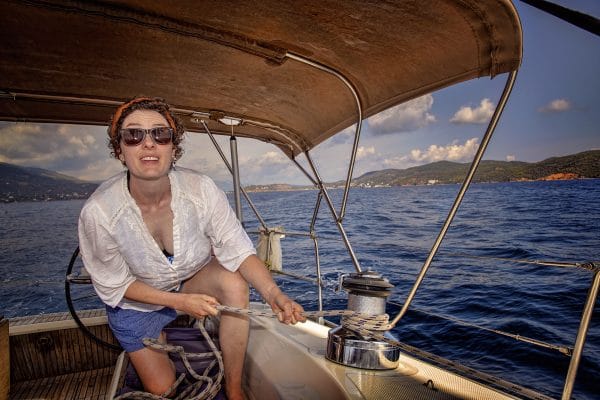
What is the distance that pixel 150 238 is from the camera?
5.47 ft

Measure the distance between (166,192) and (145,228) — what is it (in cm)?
20

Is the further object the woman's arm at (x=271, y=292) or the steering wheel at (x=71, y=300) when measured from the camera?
the steering wheel at (x=71, y=300)

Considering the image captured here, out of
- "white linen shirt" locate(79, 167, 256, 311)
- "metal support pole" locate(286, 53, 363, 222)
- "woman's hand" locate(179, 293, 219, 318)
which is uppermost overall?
"metal support pole" locate(286, 53, 363, 222)

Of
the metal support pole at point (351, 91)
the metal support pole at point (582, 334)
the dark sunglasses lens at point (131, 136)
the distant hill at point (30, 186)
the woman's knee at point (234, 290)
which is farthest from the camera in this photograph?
the distant hill at point (30, 186)

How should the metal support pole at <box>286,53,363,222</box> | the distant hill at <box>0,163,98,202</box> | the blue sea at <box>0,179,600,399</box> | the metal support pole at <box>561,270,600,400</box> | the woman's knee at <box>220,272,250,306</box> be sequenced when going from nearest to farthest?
the metal support pole at <box>561,270,600,400</box>
the woman's knee at <box>220,272,250,306</box>
the metal support pole at <box>286,53,363,222</box>
the blue sea at <box>0,179,600,399</box>
the distant hill at <box>0,163,98,202</box>

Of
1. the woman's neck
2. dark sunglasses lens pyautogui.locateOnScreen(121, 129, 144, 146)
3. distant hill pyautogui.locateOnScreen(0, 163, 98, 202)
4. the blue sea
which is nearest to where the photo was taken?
dark sunglasses lens pyautogui.locateOnScreen(121, 129, 144, 146)

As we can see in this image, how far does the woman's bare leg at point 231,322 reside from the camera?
1793 millimetres

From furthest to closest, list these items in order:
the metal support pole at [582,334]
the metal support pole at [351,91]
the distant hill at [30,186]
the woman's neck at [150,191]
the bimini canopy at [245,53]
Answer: the distant hill at [30,186] → the metal support pole at [351,91] → the woman's neck at [150,191] → the bimini canopy at [245,53] → the metal support pole at [582,334]

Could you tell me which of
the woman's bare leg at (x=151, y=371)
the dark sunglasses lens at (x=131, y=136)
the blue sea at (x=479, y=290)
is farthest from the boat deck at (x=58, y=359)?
the dark sunglasses lens at (x=131, y=136)

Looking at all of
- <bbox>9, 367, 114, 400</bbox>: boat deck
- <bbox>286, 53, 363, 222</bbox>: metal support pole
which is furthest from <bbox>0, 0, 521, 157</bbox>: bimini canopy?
<bbox>9, 367, 114, 400</bbox>: boat deck

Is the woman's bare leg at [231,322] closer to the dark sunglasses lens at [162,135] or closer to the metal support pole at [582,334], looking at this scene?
the dark sunglasses lens at [162,135]

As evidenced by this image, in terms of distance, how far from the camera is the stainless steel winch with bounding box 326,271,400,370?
165 centimetres

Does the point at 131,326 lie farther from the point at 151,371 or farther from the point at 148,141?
the point at 148,141

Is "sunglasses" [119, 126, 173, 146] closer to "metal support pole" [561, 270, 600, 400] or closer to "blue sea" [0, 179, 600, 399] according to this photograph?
"blue sea" [0, 179, 600, 399]
